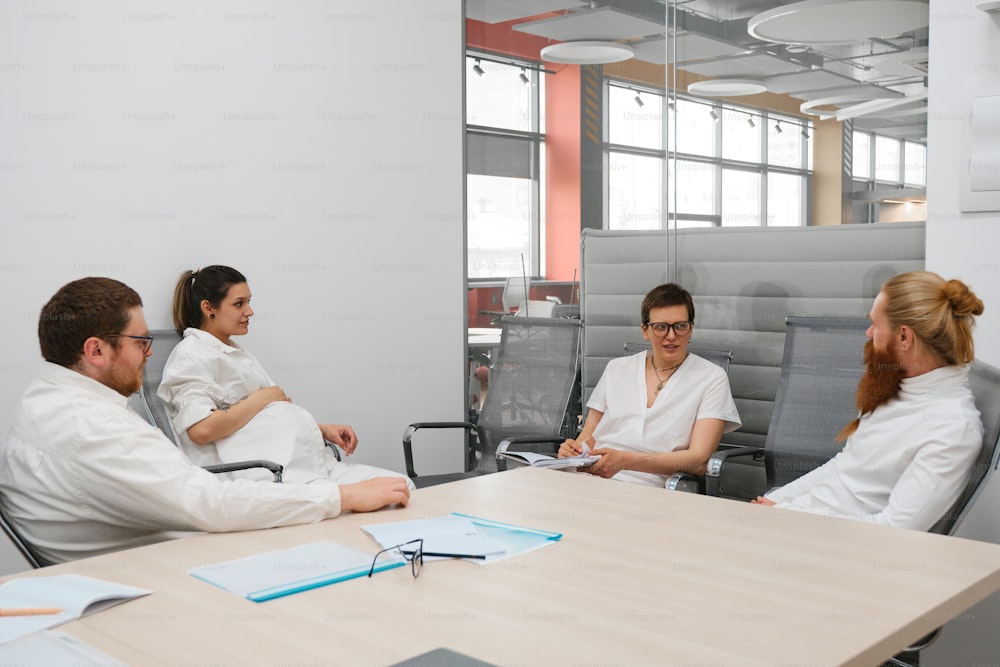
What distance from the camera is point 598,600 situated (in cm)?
165

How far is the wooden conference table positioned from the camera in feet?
4.68

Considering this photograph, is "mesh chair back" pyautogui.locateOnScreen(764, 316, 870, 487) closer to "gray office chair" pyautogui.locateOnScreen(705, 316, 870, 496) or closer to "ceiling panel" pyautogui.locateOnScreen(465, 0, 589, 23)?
"gray office chair" pyautogui.locateOnScreen(705, 316, 870, 496)

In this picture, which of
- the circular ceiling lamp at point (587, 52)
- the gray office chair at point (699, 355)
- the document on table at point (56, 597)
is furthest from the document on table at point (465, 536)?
the circular ceiling lamp at point (587, 52)

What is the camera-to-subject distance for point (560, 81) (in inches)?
189

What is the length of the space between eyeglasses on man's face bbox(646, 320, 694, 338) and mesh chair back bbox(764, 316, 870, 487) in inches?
16.2

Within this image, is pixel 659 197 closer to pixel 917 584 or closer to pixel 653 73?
pixel 653 73

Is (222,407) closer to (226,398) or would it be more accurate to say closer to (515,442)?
(226,398)

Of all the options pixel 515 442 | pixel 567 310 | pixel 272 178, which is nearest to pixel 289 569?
pixel 515 442

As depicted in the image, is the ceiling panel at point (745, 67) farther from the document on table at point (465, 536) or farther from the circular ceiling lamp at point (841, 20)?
the document on table at point (465, 536)

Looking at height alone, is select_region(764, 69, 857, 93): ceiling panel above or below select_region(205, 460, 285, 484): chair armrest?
above

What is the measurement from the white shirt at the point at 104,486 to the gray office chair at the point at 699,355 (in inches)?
54.5

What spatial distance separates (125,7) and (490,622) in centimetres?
323

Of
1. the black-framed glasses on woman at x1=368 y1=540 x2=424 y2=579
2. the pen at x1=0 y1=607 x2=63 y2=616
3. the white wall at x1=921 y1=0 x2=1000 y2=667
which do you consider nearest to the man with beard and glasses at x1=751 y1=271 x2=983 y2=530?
the white wall at x1=921 y1=0 x2=1000 y2=667

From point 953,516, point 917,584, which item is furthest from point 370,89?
point 917,584
